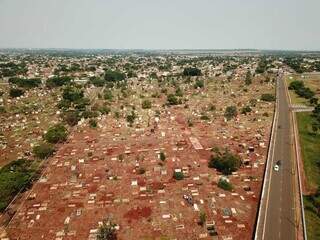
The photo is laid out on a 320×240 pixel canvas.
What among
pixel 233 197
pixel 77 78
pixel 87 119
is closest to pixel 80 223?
pixel 233 197

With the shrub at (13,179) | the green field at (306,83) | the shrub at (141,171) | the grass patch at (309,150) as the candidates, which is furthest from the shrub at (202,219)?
the green field at (306,83)

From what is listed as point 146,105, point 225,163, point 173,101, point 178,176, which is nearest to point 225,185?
point 225,163

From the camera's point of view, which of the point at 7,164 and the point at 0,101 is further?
the point at 0,101

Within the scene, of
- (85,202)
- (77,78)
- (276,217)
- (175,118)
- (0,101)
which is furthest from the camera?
(77,78)

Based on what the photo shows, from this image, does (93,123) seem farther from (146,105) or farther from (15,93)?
(15,93)

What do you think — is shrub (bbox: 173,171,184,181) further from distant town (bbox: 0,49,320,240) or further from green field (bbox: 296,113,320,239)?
green field (bbox: 296,113,320,239)

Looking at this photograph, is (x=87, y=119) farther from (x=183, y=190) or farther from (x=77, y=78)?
(x=77, y=78)

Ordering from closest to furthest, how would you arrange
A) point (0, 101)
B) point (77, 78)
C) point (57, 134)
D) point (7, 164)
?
point (7, 164), point (57, 134), point (0, 101), point (77, 78)
